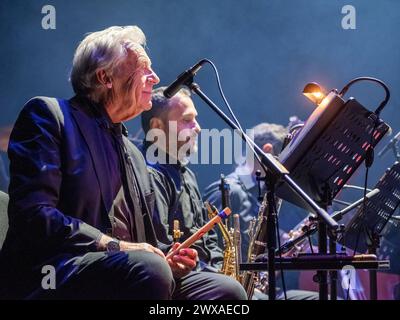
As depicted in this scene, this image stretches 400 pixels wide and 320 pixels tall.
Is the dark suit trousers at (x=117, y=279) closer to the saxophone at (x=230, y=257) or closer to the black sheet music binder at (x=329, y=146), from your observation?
the black sheet music binder at (x=329, y=146)

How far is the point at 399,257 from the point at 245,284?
5.86 ft

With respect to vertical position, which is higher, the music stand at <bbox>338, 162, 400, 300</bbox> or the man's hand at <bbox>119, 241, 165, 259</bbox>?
the man's hand at <bbox>119, 241, 165, 259</bbox>

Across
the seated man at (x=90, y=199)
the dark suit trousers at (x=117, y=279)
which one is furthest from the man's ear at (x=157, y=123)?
the dark suit trousers at (x=117, y=279)

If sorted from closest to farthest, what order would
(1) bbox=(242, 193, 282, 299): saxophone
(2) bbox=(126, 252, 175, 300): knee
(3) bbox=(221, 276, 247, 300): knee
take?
(2) bbox=(126, 252, 175, 300): knee, (3) bbox=(221, 276, 247, 300): knee, (1) bbox=(242, 193, 282, 299): saxophone

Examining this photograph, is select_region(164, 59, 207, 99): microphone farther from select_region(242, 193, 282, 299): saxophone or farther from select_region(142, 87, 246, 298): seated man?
select_region(242, 193, 282, 299): saxophone

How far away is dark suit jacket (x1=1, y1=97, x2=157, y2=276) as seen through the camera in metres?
2.25

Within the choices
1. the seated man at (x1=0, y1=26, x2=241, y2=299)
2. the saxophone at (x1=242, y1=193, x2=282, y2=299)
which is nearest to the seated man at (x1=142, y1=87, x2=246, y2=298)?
the saxophone at (x1=242, y1=193, x2=282, y2=299)

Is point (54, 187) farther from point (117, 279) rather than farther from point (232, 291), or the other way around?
point (232, 291)

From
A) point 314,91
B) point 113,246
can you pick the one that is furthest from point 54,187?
point 314,91

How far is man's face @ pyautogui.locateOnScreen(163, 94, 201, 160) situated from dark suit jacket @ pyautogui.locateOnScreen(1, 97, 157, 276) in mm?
1667

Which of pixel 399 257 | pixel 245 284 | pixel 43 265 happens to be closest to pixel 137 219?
pixel 43 265

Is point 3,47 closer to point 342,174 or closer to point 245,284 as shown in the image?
point 245,284

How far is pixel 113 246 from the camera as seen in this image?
232 cm

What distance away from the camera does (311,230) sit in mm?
3193
